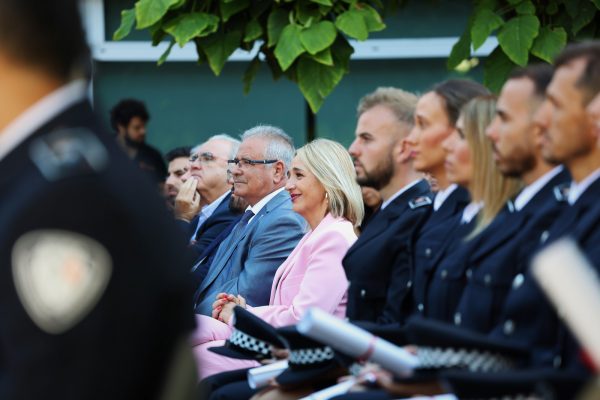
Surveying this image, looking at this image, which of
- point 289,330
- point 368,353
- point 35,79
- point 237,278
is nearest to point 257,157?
point 237,278

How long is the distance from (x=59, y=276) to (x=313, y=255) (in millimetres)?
3971

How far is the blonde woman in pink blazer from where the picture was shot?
5.33m

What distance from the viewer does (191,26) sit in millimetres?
6305

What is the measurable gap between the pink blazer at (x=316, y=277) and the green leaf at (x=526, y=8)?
4.36 feet

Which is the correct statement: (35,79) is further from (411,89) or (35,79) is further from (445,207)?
(411,89)

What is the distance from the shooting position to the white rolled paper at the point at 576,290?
6.17 ft

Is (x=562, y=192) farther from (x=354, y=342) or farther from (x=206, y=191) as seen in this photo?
(x=206, y=191)

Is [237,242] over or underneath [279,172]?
underneath

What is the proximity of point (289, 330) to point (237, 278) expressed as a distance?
2.04 metres

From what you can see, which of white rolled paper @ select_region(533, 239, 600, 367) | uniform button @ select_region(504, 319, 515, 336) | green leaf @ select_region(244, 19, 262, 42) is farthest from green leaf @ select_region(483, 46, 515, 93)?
white rolled paper @ select_region(533, 239, 600, 367)

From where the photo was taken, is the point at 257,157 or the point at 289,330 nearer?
the point at 289,330

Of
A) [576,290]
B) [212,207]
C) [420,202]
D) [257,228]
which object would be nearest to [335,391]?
[420,202]

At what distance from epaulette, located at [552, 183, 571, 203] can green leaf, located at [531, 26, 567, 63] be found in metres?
2.22

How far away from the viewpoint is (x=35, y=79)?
5.46ft
